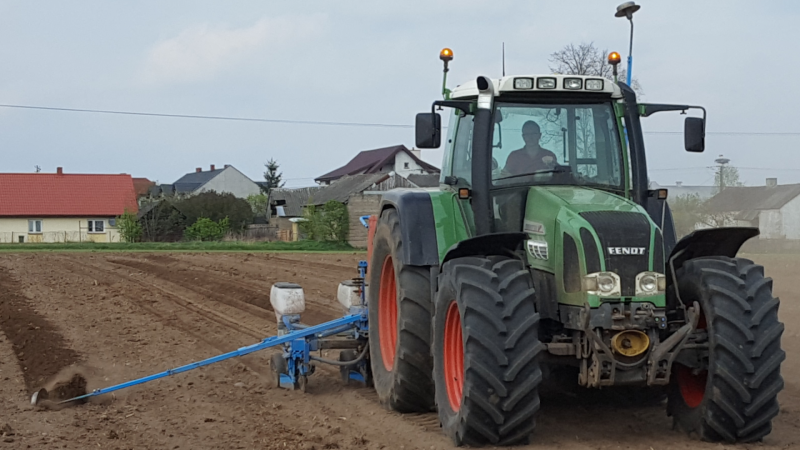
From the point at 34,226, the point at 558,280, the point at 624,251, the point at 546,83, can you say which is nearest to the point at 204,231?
the point at 34,226

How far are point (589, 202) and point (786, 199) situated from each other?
98.1 ft

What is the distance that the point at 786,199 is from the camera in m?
33.8

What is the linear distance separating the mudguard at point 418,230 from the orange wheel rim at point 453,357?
30.5 inches

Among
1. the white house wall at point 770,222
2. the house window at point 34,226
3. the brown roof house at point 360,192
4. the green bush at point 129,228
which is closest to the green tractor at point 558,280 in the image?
the white house wall at point 770,222

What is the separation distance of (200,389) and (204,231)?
46138mm

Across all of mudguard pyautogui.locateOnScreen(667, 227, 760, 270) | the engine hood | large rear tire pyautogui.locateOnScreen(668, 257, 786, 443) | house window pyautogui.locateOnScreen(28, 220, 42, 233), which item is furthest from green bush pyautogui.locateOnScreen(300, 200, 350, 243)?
large rear tire pyautogui.locateOnScreen(668, 257, 786, 443)

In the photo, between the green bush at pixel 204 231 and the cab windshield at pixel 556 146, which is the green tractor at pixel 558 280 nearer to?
the cab windshield at pixel 556 146

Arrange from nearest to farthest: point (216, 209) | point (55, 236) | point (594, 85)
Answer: point (594, 85) < point (216, 209) < point (55, 236)

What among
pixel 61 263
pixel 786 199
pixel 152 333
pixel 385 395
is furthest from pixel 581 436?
pixel 786 199

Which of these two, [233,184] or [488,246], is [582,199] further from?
[233,184]

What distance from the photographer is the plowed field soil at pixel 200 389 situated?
652 centimetres

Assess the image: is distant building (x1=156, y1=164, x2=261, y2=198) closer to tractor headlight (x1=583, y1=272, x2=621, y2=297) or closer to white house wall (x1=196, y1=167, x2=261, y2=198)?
white house wall (x1=196, y1=167, x2=261, y2=198)

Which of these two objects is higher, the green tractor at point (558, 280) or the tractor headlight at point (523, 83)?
the tractor headlight at point (523, 83)

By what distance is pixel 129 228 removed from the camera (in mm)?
52719
